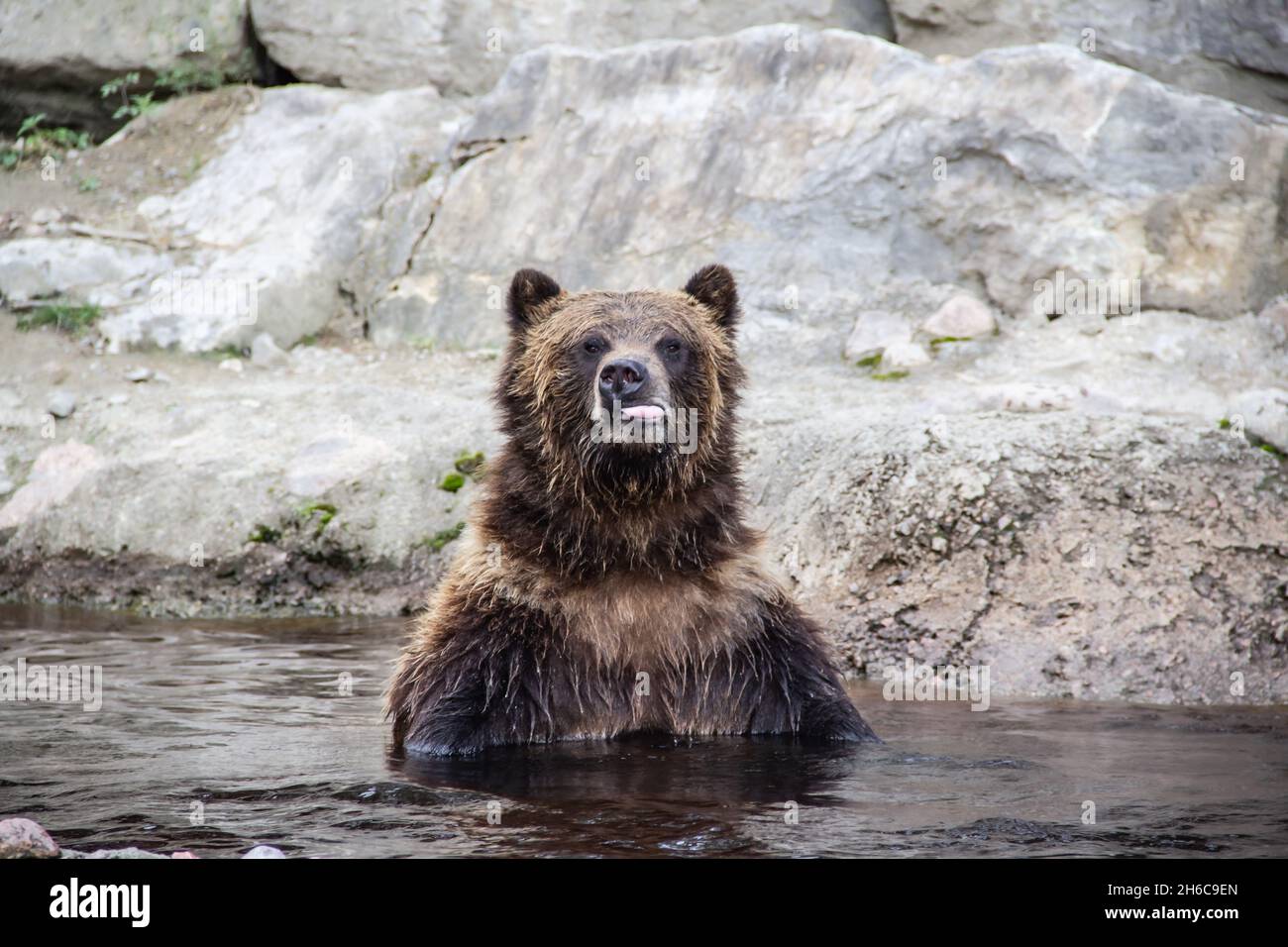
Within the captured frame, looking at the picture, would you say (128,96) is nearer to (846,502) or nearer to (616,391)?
(846,502)

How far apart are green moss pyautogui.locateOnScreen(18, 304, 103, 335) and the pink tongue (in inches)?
301

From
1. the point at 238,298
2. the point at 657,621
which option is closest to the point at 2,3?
the point at 238,298

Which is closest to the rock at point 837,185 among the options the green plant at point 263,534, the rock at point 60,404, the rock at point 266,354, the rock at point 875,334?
the rock at point 875,334

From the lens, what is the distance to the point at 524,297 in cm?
700

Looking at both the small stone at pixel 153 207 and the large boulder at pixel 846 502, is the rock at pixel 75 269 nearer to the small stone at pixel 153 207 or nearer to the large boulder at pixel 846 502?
the large boulder at pixel 846 502

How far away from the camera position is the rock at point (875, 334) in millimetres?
11211

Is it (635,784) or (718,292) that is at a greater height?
(718,292)

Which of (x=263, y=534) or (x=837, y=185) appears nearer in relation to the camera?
(x=263, y=534)

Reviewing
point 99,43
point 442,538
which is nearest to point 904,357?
point 442,538

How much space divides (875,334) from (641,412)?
5.56 metres

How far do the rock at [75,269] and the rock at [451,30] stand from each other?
309cm
